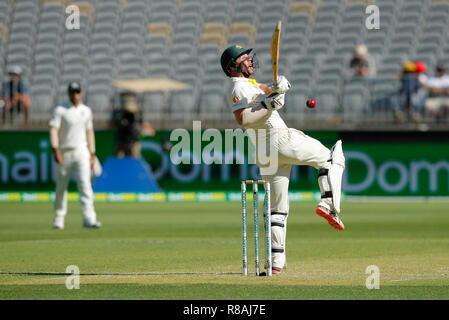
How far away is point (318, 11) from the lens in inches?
1150

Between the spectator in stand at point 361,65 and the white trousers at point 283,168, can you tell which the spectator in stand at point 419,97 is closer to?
the spectator in stand at point 361,65

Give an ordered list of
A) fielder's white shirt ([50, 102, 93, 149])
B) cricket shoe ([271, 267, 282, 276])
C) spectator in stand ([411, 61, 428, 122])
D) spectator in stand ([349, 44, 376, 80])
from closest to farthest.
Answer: cricket shoe ([271, 267, 282, 276]) → fielder's white shirt ([50, 102, 93, 149]) → spectator in stand ([411, 61, 428, 122]) → spectator in stand ([349, 44, 376, 80])

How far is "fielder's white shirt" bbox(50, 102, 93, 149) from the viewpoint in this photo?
15.7 metres

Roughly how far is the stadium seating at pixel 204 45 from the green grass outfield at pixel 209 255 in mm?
5618

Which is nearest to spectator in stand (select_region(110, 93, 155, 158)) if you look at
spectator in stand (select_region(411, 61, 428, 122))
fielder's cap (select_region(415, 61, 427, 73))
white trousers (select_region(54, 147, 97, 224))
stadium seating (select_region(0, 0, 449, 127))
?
stadium seating (select_region(0, 0, 449, 127))

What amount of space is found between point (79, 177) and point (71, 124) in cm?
92

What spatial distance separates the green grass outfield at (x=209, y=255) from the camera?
7.96 metres

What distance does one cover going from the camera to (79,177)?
15.6 metres

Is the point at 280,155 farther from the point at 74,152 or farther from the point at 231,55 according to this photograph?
the point at 74,152

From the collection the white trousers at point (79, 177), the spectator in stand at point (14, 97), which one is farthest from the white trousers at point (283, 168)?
the spectator in stand at point (14, 97)

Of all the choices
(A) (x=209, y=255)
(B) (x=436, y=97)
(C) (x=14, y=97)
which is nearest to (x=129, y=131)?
(C) (x=14, y=97)

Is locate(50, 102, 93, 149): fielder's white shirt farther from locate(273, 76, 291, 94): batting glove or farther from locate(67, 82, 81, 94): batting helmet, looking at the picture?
locate(273, 76, 291, 94): batting glove
